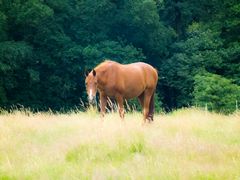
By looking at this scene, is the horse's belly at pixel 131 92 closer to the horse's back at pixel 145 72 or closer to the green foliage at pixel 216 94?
the horse's back at pixel 145 72

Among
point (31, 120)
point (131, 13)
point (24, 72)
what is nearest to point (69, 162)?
point (31, 120)

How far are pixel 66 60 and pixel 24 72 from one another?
110 inches

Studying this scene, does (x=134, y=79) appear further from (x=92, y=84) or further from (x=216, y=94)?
(x=216, y=94)

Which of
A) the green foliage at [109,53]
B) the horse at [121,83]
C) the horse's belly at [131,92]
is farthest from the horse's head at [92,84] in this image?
the green foliage at [109,53]

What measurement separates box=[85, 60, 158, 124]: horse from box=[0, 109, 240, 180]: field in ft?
4.36

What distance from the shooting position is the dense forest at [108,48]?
27.9 m

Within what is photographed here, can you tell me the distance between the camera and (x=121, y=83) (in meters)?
12.0

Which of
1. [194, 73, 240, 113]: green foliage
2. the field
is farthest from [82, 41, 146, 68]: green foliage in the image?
the field

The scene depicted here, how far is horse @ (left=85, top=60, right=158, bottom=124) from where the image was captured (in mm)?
11273

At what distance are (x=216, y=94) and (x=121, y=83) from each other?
15957 mm

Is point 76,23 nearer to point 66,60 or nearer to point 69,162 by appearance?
point 66,60

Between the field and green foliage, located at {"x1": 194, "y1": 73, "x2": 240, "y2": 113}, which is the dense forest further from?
the field

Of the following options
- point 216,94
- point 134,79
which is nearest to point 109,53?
point 216,94

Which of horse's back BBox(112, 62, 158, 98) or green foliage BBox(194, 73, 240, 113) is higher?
horse's back BBox(112, 62, 158, 98)
